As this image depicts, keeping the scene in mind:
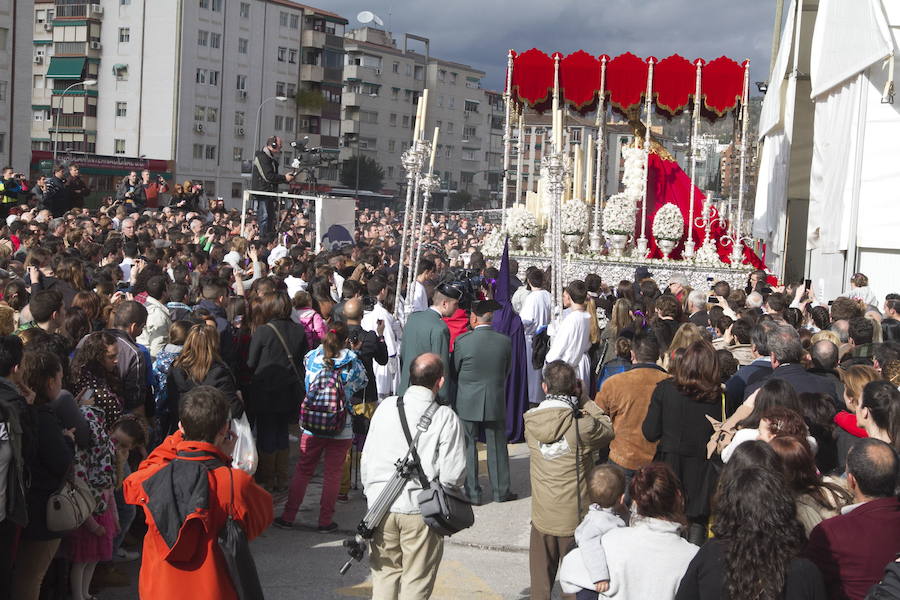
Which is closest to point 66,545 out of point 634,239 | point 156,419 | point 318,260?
point 156,419

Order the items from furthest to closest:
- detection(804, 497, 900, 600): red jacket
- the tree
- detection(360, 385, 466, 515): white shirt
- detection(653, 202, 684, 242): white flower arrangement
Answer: the tree → detection(653, 202, 684, 242): white flower arrangement → detection(360, 385, 466, 515): white shirt → detection(804, 497, 900, 600): red jacket

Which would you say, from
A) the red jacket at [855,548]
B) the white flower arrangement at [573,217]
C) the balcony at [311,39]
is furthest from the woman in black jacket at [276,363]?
the balcony at [311,39]

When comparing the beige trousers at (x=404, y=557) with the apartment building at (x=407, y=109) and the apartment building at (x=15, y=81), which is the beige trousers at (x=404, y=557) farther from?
the apartment building at (x=407, y=109)

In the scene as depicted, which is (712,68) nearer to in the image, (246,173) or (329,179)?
(246,173)

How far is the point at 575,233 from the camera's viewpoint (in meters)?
18.5

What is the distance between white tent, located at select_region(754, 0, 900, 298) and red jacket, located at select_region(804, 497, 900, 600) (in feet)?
34.6

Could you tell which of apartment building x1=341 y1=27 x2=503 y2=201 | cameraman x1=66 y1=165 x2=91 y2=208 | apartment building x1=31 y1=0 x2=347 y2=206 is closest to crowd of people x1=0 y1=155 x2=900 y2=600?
cameraman x1=66 y1=165 x2=91 y2=208

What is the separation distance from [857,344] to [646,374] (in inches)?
88.7

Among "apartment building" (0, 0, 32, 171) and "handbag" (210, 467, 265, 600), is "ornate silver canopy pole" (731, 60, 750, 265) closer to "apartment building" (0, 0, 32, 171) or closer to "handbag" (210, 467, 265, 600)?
"handbag" (210, 467, 265, 600)

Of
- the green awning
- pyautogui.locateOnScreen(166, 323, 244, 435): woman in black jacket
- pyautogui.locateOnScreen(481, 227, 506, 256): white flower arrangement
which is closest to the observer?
pyautogui.locateOnScreen(166, 323, 244, 435): woman in black jacket

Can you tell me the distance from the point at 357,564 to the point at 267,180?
37.0ft

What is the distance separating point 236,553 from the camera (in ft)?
13.6

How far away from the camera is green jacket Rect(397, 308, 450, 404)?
831cm

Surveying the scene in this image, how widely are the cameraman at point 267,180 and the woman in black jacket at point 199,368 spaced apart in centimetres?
1038
